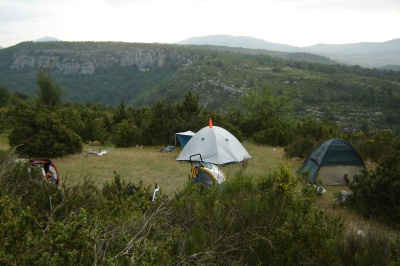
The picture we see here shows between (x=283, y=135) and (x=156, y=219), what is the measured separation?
43.3 ft

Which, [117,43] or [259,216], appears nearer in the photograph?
[259,216]

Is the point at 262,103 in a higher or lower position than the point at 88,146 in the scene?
higher

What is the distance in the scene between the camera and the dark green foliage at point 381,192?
243 inches

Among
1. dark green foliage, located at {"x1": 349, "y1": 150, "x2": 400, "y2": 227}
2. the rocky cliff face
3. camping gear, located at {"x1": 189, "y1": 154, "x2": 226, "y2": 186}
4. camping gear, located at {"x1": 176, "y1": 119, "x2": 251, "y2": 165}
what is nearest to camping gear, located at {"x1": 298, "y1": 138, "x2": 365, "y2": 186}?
dark green foliage, located at {"x1": 349, "y1": 150, "x2": 400, "y2": 227}

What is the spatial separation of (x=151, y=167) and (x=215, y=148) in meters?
2.40

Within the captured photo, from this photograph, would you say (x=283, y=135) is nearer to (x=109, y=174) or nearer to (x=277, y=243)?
(x=109, y=174)

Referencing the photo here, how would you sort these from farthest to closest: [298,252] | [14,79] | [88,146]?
1. [14,79]
2. [88,146]
3. [298,252]

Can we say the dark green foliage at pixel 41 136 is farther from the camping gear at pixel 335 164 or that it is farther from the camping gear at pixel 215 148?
the camping gear at pixel 335 164

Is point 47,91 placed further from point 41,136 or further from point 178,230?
point 178,230

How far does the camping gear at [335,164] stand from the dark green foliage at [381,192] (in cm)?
194

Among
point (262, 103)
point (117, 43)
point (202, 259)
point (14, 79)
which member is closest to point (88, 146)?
point (262, 103)

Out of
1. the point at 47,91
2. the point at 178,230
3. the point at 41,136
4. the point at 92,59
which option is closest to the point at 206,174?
the point at 178,230

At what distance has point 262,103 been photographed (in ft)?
68.7

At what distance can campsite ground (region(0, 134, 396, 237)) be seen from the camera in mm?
8875
